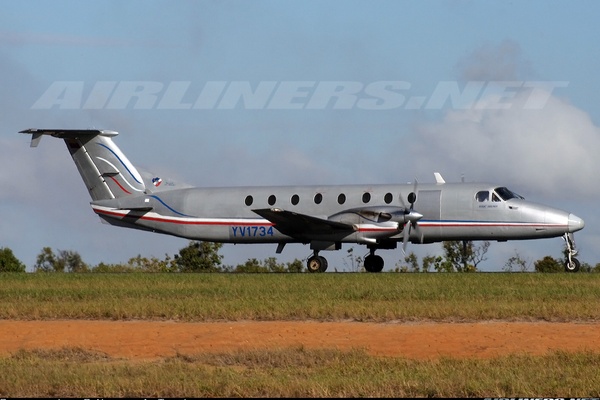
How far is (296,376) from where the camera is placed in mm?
15766

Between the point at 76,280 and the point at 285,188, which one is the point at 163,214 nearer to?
the point at 285,188

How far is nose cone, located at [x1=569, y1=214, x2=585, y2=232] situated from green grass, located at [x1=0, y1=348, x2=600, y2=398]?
19.2 m

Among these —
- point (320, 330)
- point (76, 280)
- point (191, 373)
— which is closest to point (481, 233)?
point (76, 280)

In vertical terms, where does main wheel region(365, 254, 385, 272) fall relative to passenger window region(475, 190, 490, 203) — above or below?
below

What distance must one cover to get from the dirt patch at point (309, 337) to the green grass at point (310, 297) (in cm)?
78

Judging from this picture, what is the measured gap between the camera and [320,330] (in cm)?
2103

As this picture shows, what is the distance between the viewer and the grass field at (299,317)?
47.3ft

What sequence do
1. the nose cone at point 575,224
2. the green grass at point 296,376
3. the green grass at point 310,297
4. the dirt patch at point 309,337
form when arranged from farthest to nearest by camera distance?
the nose cone at point 575,224, the green grass at point 310,297, the dirt patch at point 309,337, the green grass at point 296,376

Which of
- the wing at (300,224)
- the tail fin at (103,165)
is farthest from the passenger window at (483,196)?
the tail fin at (103,165)

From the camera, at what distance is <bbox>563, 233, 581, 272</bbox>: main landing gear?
117ft

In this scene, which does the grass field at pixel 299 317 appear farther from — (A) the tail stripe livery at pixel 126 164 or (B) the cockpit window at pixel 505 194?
(A) the tail stripe livery at pixel 126 164

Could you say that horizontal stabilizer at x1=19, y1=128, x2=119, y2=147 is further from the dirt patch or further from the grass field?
the dirt patch

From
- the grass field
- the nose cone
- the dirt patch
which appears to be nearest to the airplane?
the nose cone

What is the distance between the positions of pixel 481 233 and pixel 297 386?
2341 cm
